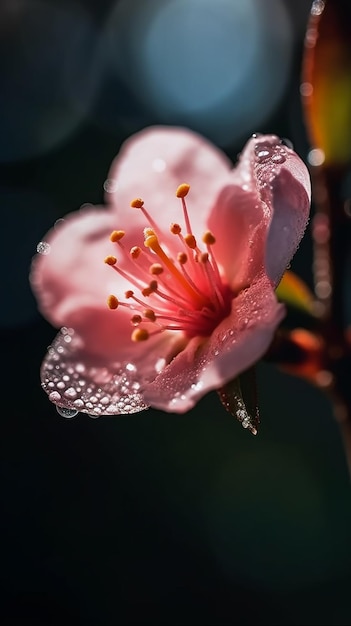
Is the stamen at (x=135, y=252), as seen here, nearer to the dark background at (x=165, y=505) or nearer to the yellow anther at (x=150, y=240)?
the yellow anther at (x=150, y=240)

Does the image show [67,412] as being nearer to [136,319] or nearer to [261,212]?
[136,319]

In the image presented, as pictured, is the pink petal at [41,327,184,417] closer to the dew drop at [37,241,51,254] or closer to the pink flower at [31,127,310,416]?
the pink flower at [31,127,310,416]

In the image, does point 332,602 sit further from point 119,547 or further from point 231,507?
point 119,547

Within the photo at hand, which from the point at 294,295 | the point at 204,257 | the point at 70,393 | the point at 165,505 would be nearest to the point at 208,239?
the point at 204,257

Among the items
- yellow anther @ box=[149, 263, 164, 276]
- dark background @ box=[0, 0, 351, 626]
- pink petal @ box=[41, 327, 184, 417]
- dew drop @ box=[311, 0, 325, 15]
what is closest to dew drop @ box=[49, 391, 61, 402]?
pink petal @ box=[41, 327, 184, 417]

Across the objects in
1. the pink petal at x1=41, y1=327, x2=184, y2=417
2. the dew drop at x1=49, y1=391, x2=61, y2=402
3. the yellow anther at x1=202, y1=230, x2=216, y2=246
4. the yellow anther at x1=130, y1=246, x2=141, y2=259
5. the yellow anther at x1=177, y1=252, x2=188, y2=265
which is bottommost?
the pink petal at x1=41, y1=327, x2=184, y2=417

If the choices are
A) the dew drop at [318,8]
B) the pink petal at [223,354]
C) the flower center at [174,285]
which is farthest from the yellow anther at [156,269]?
the dew drop at [318,8]
